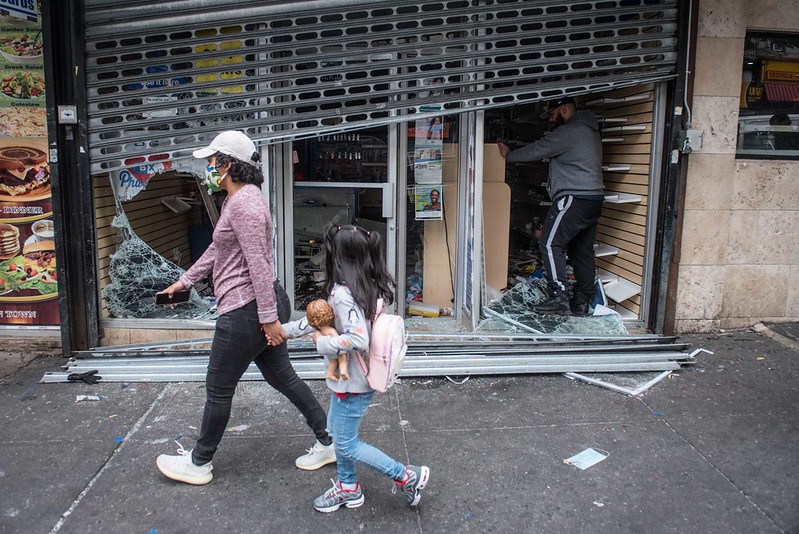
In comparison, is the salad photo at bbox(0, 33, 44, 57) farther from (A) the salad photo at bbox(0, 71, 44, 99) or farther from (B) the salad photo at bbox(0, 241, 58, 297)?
(B) the salad photo at bbox(0, 241, 58, 297)

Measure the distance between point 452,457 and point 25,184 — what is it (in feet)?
13.0

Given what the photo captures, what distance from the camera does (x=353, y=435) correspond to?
3021mm

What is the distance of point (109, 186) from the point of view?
5.40 metres

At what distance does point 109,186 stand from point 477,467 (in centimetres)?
376

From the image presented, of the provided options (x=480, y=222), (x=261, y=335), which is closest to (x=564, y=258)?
(x=480, y=222)

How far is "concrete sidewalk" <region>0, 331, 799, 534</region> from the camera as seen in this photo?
124 inches

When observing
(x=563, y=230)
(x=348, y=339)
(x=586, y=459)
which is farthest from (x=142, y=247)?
(x=586, y=459)

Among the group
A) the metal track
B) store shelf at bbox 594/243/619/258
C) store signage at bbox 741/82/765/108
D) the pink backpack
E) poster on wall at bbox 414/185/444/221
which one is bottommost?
the metal track

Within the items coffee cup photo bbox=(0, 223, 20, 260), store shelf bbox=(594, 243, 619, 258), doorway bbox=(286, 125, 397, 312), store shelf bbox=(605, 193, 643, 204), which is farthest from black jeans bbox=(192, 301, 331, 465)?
store shelf bbox=(594, 243, 619, 258)

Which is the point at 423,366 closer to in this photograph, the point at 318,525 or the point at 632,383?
the point at 632,383

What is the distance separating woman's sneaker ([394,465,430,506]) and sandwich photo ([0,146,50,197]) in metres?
3.86

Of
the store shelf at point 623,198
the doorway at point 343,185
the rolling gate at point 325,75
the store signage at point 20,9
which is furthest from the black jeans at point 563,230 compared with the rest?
the store signage at point 20,9

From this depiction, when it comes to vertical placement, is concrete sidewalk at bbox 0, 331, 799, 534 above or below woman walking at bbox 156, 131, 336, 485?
below

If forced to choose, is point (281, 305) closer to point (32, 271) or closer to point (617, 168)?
point (32, 271)
